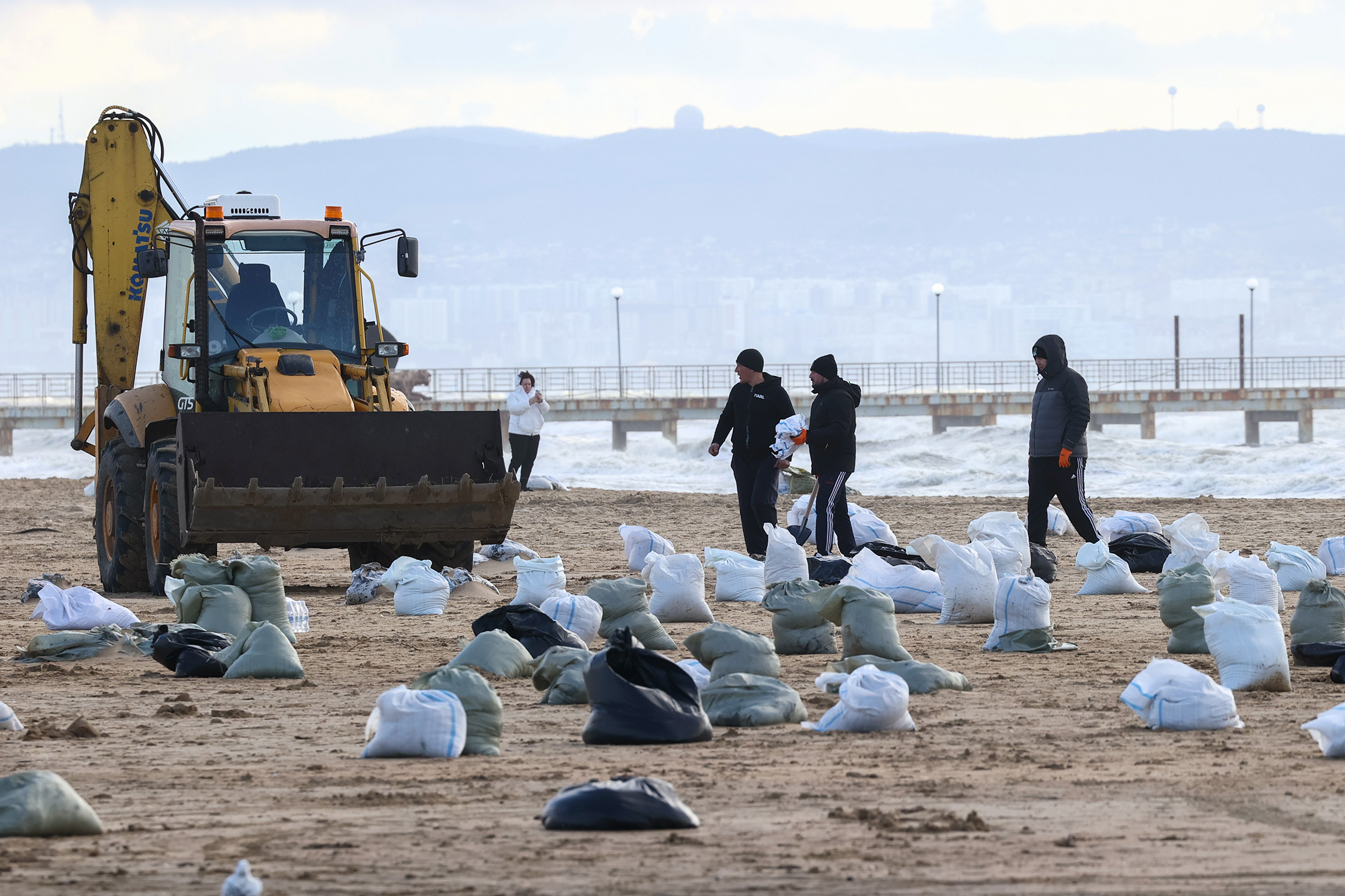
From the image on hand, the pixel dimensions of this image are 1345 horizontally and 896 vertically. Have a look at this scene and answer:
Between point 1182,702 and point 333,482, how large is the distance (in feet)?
18.8

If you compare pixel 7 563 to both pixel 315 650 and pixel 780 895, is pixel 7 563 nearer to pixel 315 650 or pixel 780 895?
pixel 315 650

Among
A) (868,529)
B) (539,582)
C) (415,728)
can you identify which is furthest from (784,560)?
(415,728)

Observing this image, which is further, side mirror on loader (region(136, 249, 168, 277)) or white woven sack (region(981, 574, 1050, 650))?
side mirror on loader (region(136, 249, 168, 277))

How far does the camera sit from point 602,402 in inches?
1822

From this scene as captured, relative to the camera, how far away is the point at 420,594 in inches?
360

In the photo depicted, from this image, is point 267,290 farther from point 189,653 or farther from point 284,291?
point 189,653

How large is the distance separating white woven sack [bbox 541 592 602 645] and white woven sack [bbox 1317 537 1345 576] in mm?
5129

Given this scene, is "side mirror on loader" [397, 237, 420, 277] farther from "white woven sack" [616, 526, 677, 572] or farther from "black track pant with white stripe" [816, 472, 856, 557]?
"black track pant with white stripe" [816, 472, 856, 557]

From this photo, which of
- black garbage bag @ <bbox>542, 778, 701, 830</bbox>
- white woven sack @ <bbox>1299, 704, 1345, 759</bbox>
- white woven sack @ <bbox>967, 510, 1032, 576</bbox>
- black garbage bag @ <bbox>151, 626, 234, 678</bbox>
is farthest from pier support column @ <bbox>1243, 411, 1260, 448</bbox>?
black garbage bag @ <bbox>542, 778, 701, 830</bbox>

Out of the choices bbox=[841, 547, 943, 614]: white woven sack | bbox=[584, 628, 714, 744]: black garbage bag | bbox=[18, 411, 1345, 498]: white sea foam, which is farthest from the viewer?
bbox=[18, 411, 1345, 498]: white sea foam

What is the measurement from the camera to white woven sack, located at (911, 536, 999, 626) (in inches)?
333

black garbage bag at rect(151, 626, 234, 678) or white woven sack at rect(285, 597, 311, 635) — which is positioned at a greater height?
black garbage bag at rect(151, 626, 234, 678)

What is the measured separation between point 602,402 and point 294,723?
1598 inches

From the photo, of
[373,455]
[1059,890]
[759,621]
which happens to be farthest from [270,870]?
[373,455]
